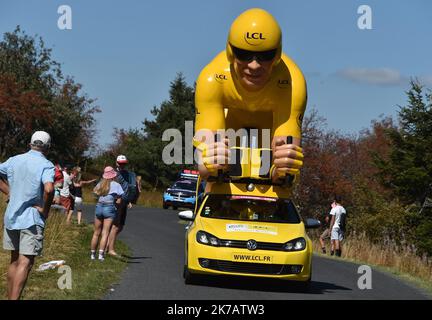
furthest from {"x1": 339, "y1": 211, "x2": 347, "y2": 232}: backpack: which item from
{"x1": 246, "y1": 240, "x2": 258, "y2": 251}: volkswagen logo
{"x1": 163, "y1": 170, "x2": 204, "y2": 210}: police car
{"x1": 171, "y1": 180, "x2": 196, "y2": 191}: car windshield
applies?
{"x1": 171, "y1": 180, "x2": 196, "y2": 191}: car windshield

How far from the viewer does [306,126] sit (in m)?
45.5

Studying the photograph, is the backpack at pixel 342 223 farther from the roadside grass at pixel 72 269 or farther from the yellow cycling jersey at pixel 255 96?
the yellow cycling jersey at pixel 255 96

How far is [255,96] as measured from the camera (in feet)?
45.7

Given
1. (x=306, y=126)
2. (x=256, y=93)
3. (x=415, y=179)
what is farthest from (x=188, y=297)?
(x=306, y=126)

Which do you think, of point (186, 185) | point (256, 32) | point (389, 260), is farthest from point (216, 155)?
point (186, 185)

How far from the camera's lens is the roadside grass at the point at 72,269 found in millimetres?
11250

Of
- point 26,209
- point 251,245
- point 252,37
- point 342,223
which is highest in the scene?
point 252,37

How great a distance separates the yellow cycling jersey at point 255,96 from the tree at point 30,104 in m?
36.8

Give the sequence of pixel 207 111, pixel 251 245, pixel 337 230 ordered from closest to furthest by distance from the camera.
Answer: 1. pixel 251 245
2. pixel 207 111
3. pixel 337 230

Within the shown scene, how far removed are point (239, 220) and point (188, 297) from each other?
211 cm

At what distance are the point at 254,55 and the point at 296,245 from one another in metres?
2.97

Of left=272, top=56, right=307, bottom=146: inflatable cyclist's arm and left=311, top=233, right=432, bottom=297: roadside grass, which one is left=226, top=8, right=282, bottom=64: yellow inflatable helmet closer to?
left=272, top=56, right=307, bottom=146: inflatable cyclist's arm

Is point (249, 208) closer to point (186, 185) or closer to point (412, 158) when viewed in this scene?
point (412, 158)

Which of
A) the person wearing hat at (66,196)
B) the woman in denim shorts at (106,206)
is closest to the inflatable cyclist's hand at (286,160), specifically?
the woman in denim shorts at (106,206)
